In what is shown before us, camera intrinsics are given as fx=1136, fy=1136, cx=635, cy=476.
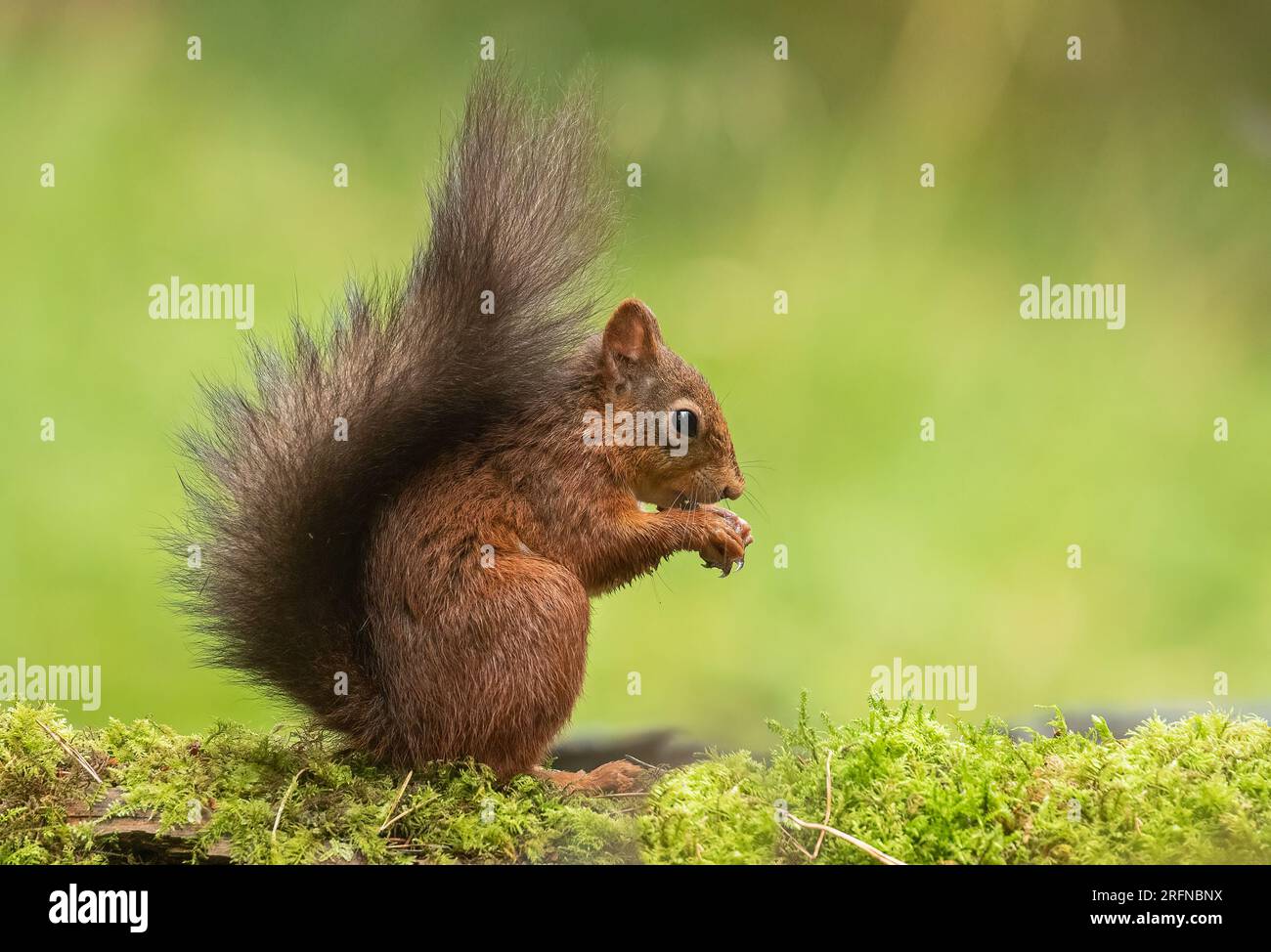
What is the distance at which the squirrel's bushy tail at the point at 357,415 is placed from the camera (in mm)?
1984

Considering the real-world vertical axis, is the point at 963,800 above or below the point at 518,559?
below

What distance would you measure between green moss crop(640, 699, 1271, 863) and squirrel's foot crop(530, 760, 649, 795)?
0.13 meters

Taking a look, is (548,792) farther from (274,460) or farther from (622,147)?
(622,147)

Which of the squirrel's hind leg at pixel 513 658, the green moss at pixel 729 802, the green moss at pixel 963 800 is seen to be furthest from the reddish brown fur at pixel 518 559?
the green moss at pixel 963 800

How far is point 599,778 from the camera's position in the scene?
2.09 meters

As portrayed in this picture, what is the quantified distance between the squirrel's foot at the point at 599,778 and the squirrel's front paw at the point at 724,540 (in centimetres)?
41

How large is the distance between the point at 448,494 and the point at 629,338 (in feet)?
1.48

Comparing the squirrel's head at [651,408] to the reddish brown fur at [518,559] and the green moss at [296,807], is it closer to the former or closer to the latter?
the reddish brown fur at [518,559]

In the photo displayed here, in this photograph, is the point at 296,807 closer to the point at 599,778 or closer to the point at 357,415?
the point at 599,778

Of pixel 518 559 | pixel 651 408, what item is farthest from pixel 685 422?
pixel 518 559

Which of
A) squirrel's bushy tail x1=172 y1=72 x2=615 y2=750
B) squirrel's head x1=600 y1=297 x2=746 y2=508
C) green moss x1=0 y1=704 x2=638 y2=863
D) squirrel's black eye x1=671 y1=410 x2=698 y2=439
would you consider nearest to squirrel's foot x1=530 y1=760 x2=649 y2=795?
green moss x1=0 y1=704 x2=638 y2=863

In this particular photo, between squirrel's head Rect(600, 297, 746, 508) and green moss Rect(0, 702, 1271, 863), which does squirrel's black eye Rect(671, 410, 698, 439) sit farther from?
green moss Rect(0, 702, 1271, 863)
